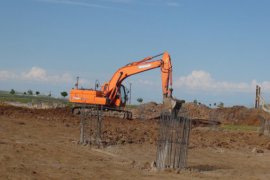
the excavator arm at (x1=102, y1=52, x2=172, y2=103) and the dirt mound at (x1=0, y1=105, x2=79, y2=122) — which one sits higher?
the excavator arm at (x1=102, y1=52, x2=172, y2=103)

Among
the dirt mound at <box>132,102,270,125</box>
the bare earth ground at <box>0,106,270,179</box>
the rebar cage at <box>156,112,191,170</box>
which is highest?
the dirt mound at <box>132,102,270,125</box>

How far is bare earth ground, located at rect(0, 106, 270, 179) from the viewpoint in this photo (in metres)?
11.6

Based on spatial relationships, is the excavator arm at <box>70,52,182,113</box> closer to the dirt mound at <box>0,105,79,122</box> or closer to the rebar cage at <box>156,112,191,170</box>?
the dirt mound at <box>0,105,79,122</box>

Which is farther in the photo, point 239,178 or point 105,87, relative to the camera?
point 105,87

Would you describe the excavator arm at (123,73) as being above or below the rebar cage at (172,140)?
above

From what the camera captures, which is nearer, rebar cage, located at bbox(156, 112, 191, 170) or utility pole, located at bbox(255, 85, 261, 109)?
rebar cage, located at bbox(156, 112, 191, 170)

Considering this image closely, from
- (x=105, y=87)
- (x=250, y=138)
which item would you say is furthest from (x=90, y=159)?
(x=105, y=87)

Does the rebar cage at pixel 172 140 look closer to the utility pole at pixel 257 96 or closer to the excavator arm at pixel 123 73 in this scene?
the excavator arm at pixel 123 73

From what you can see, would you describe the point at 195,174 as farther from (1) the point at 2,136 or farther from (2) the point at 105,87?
(2) the point at 105,87

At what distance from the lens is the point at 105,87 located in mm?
32719

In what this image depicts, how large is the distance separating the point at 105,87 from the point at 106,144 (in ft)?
48.6

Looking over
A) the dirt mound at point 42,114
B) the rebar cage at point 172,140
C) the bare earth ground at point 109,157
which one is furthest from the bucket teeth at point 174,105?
the dirt mound at point 42,114

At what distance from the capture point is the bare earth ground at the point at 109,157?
11.6 meters

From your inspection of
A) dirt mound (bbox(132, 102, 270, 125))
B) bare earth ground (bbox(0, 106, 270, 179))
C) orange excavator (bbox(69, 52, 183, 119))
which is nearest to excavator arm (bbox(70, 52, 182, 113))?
orange excavator (bbox(69, 52, 183, 119))
